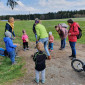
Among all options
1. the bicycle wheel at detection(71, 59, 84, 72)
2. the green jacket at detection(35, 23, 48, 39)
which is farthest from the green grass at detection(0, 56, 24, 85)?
the bicycle wheel at detection(71, 59, 84, 72)

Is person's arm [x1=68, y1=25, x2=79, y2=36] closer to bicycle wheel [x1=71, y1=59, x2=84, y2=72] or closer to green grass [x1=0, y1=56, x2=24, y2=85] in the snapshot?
bicycle wheel [x1=71, y1=59, x2=84, y2=72]

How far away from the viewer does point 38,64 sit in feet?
11.6

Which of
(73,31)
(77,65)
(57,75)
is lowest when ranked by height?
(57,75)

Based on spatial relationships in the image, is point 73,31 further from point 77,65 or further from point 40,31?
point 77,65

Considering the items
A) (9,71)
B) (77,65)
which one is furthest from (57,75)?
(9,71)

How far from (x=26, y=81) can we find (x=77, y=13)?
60035 mm

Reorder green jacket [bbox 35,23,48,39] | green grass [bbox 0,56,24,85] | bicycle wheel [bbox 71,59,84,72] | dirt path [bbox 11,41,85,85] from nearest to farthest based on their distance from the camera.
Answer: dirt path [bbox 11,41,85,85], green grass [bbox 0,56,24,85], bicycle wheel [bbox 71,59,84,72], green jacket [bbox 35,23,48,39]

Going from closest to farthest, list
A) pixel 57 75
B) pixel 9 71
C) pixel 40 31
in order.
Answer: pixel 57 75 < pixel 9 71 < pixel 40 31

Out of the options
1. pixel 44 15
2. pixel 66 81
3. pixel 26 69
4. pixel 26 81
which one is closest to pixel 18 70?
pixel 26 69

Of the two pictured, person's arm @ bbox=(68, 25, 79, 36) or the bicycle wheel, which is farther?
person's arm @ bbox=(68, 25, 79, 36)

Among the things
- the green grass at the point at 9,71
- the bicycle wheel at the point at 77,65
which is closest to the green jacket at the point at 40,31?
the green grass at the point at 9,71

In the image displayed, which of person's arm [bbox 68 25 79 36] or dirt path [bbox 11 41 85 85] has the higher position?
person's arm [bbox 68 25 79 36]

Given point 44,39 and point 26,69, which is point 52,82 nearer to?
point 26,69

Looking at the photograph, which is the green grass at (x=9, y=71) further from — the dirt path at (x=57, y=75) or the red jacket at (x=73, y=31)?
the red jacket at (x=73, y=31)
